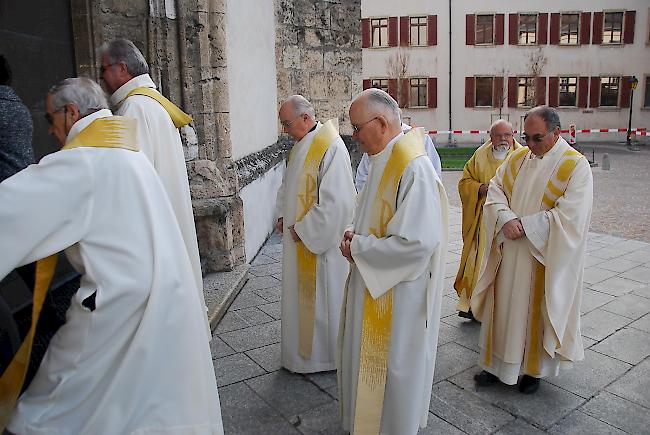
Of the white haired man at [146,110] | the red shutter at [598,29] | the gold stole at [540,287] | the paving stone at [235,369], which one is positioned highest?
the red shutter at [598,29]

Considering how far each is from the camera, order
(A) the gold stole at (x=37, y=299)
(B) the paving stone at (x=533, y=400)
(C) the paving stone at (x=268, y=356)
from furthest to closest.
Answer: (C) the paving stone at (x=268, y=356) → (B) the paving stone at (x=533, y=400) → (A) the gold stole at (x=37, y=299)

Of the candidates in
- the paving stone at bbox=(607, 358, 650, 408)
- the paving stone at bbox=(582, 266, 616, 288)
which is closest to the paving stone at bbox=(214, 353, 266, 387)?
the paving stone at bbox=(607, 358, 650, 408)

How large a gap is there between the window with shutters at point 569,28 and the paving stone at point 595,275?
995 inches

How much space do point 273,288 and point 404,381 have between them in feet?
9.52

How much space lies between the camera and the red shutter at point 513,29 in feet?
90.2

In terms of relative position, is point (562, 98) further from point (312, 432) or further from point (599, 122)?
point (312, 432)

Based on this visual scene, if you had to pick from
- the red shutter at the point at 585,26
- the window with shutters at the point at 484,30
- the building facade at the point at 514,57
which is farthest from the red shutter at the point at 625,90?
the window with shutters at the point at 484,30

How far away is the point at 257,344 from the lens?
13.4 feet

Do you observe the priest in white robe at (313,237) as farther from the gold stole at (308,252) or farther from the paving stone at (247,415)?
the paving stone at (247,415)

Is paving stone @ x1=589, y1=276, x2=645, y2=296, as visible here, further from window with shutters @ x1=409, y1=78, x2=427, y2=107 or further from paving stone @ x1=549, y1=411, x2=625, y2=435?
window with shutters @ x1=409, y1=78, x2=427, y2=107

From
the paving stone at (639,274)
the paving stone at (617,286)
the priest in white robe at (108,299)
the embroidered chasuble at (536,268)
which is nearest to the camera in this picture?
the priest in white robe at (108,299)

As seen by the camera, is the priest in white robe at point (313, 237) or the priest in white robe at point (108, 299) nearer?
the priest in white robe at point (108, 299)

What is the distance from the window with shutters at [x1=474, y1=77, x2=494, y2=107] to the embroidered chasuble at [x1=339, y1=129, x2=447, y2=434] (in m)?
27.1

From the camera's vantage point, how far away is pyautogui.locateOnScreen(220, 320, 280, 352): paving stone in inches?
160
